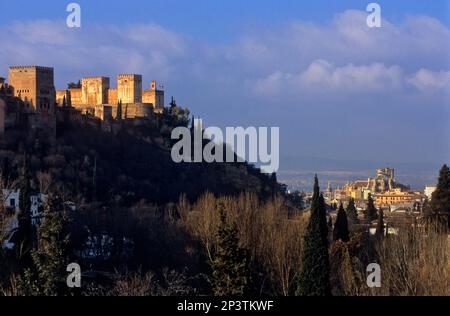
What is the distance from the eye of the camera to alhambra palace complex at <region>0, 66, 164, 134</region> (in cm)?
5303

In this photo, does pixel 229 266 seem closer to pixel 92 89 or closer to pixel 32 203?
pixel 32 203

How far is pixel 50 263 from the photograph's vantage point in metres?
18.8

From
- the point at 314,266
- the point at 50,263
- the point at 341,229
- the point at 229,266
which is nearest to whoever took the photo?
the point at 50,263

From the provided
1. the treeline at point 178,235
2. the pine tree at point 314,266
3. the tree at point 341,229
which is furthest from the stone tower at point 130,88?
the pine tree at point 314,266

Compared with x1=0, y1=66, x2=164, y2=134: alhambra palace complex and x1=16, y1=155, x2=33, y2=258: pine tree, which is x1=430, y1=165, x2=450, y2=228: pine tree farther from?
x1=0, y1=66, x2=164, y2=134: alhambra palace complex

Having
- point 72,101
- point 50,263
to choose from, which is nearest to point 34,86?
point 72,101

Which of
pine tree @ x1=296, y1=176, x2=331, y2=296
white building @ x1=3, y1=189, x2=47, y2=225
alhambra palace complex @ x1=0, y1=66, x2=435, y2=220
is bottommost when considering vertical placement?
pine tree @ x1=296, y1=176, x2=331, y2=296

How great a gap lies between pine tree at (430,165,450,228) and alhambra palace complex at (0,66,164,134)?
24.8 metres

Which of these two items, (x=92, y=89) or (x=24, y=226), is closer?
(x=24, y=226)

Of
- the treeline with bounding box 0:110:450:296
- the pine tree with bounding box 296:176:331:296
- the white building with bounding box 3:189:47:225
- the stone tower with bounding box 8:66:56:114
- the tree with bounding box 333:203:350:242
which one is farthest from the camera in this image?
the stone tower with bounding box 8:66:56:114

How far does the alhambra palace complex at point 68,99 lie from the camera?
53.0 meters

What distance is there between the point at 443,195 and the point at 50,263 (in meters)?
21.0

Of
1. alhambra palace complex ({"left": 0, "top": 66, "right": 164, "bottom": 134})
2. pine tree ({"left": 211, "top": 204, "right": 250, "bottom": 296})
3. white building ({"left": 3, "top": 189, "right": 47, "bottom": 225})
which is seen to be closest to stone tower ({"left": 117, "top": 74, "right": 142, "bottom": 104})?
alhambra palace complex ({"left": 0, "top": 66, "right": 164, "bottom": 134})
